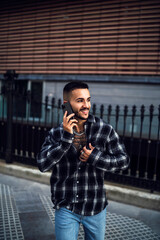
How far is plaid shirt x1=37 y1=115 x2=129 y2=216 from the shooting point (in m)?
1.59

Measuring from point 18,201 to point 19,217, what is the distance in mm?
605

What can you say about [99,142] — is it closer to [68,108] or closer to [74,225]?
[68,108]

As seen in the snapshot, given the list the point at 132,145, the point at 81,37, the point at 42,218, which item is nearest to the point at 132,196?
the point at 132,145

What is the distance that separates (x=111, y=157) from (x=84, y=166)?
0.23 m

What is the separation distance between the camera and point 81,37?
7207mm

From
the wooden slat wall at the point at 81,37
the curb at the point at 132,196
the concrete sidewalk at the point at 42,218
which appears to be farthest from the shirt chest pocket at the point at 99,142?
the wooden slat wall at the point at 81,37

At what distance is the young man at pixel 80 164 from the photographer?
1.57 m

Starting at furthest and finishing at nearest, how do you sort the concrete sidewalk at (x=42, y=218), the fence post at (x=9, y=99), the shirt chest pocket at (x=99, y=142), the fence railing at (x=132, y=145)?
the fence post at (x=9, y=99) < the fence railing at (x=132, y=145) < the concrete sidewalk at (x=42, y=218) < the shirt chest pocket at (x=99, y=142)

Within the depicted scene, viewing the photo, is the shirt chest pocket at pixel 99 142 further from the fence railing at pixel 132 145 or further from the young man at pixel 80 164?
the fence railing at pixel 132 145

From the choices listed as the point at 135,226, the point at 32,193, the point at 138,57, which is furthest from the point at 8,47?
the point at 135,226

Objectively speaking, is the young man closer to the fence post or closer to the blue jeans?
the blue jeans

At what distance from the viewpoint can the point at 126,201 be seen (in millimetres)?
4105

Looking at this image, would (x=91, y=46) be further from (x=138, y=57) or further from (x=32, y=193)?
(x=32, y=193)

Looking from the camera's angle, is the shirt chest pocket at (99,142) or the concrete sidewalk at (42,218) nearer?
the shirt chest pocket at (99,142)
